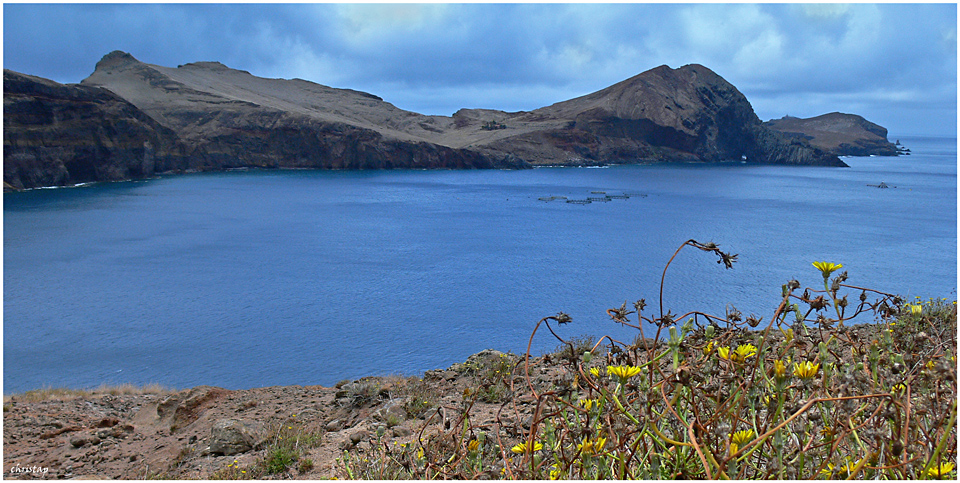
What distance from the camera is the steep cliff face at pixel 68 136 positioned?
47.4 metres

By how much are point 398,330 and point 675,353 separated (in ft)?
43.9

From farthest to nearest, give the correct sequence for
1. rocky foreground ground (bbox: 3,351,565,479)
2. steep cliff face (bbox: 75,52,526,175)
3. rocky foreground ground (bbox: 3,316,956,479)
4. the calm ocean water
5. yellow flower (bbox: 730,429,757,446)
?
steep cliff face (bbox: 75,52,526,175) < the calm ocean water < rocky foreground ground (bbox: 3,351,565,479) < rocky foreground ground (bbox: 3,316,956,479) < yellow flower (bbox: 730,429,757,446)

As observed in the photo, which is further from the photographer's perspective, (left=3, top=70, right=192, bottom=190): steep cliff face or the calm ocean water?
(left=3, top=70, right=192, bottom=190): steep cliff face

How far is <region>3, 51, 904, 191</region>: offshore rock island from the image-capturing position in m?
51.2

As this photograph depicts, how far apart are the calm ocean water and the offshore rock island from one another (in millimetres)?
9856

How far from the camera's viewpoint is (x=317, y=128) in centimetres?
7644

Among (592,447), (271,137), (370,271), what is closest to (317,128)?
(271,137)

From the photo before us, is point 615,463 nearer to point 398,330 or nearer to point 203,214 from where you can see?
point 398,330

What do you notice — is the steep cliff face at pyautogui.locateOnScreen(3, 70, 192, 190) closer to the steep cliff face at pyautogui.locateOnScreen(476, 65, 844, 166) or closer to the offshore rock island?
the offshore rock island

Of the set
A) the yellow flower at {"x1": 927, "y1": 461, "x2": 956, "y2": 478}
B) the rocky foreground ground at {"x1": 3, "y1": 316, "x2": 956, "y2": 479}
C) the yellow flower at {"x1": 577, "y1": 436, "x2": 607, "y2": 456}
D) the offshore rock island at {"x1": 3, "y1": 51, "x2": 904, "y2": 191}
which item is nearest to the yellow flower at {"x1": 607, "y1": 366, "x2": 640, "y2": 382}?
the yellow flower at {"x1": 577, "y1": 436, "x2": 607, "y2": 456}

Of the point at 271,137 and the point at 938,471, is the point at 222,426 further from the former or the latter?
the point at 271,137

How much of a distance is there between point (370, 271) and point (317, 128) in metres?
60.5

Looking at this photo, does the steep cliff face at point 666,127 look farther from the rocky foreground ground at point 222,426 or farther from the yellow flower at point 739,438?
the yellow flower at point 739,438

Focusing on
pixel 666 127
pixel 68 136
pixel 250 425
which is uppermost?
pixel 666 127
